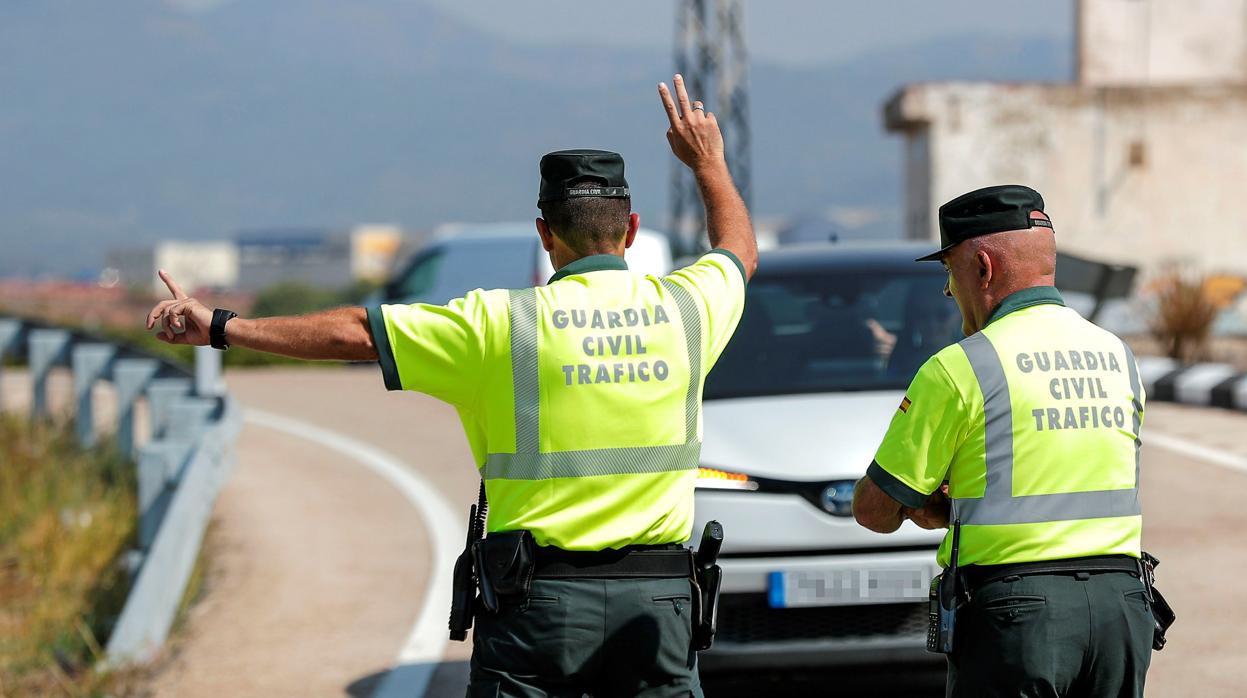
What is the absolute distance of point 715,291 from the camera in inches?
153

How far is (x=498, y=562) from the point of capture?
3674 mm

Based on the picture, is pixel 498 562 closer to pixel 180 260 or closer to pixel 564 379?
pixel 564 379

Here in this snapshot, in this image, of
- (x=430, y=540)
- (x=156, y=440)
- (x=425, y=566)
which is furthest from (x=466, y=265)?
(x=425, y=566)

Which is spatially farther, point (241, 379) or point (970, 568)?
point (241, 379)

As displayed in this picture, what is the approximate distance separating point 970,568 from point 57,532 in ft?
26.2

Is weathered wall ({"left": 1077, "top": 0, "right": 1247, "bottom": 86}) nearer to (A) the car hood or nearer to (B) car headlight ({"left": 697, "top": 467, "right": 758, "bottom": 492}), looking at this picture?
(A) the car hood

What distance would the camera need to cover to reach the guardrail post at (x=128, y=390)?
38.2 feet

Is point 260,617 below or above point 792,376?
below

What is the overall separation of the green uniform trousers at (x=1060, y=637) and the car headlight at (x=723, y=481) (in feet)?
7.81

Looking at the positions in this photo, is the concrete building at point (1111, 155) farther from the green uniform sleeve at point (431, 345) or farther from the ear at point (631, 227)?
the green uniform sleeve at point (431, 345)

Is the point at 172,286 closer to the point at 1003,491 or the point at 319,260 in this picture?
the point at 1003,491

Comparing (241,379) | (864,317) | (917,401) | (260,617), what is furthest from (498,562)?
(241,379)

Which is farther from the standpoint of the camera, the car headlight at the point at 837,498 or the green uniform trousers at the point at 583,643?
the car headlight at the point at 837,498

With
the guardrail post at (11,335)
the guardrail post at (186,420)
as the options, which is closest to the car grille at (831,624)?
the guardrail post at (186,420)
